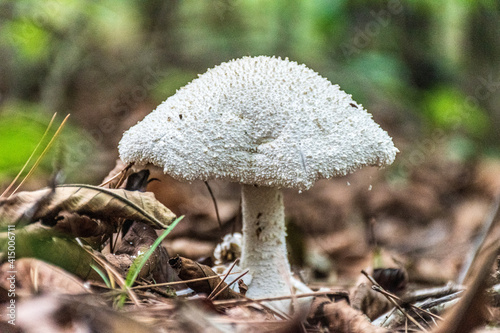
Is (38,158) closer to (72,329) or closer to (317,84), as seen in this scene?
(72,329)

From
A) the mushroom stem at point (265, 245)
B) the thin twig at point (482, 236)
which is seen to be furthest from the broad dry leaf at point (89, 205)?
the thin twig at point (482, 236)

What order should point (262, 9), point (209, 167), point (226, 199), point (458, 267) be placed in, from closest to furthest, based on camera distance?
point (209, 167), point (458, 267), point (226, 199), point (262, 9)

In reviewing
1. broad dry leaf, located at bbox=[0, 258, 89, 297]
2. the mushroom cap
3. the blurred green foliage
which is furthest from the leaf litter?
the blurred green foliage

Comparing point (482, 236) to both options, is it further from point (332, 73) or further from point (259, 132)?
point (332, 73)

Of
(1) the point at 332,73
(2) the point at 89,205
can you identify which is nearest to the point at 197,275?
(2) the point at 89,205

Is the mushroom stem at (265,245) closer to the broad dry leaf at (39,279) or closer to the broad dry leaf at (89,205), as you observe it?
the broad dry leaf at (89,205)

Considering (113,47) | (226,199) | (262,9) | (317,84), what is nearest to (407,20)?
(262,9)

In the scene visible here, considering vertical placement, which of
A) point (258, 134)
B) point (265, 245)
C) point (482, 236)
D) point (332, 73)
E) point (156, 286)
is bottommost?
point (156, 286)
